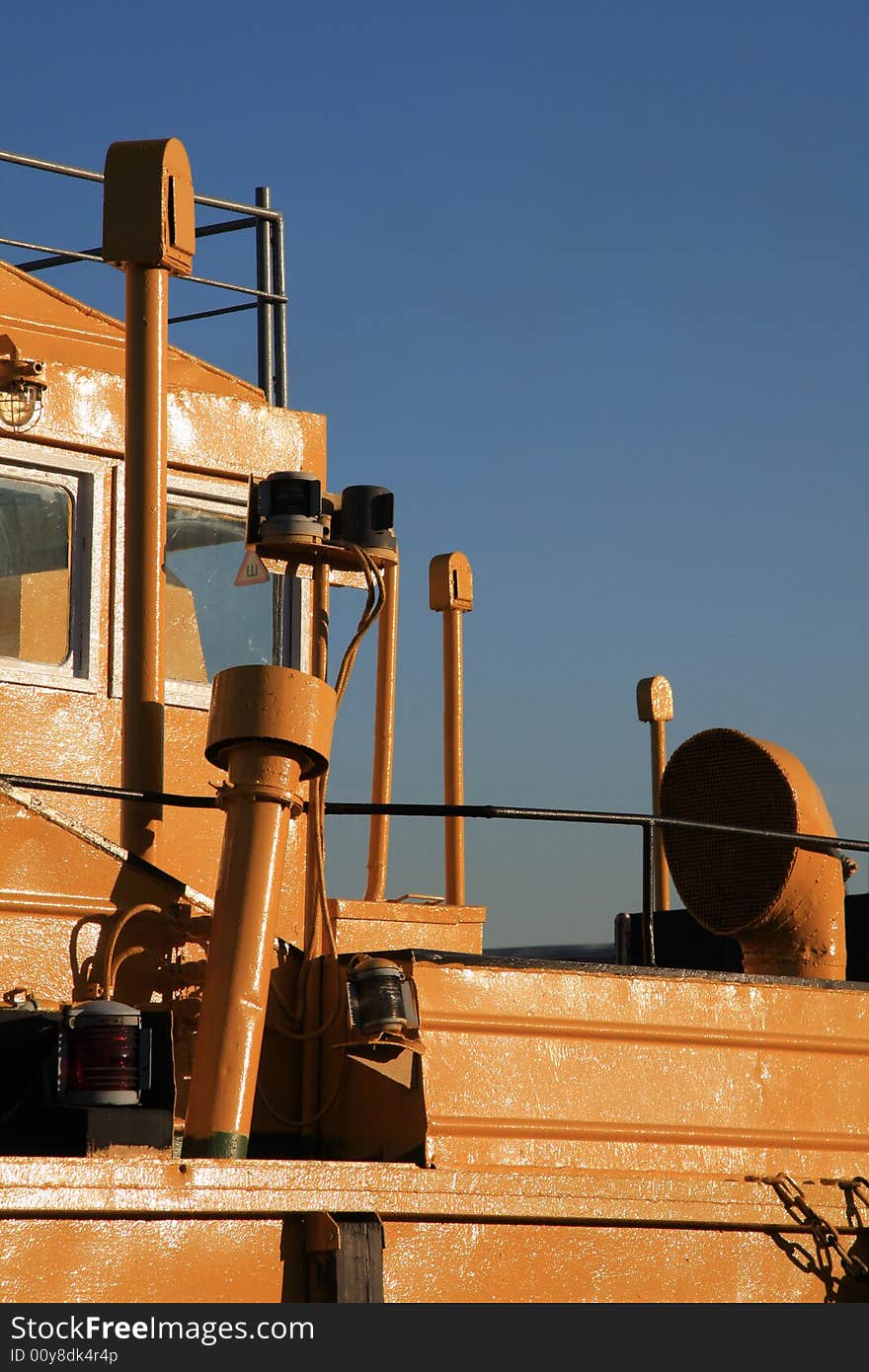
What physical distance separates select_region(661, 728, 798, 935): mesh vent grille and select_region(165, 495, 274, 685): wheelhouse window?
1.91m

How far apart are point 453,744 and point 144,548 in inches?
177

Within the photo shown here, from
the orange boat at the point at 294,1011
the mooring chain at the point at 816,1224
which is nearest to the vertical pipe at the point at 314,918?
the orange boat at the point at 294,1011

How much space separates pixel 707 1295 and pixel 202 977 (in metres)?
1.95

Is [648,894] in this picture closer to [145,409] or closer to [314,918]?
[314,918]

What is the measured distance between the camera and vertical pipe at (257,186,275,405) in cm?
952

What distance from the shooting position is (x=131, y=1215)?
5371 mm

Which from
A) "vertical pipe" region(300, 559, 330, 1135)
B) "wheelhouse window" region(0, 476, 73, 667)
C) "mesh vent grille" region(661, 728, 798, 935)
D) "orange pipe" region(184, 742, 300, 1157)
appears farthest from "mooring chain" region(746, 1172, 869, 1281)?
"wheelhouse window" region(0, 476, 73, 667)

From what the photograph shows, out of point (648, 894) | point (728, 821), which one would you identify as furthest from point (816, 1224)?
point (728, 821)

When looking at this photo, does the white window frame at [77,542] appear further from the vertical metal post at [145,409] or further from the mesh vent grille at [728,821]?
the mesh vent grille at [728,821]

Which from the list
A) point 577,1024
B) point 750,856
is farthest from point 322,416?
point 577,1024

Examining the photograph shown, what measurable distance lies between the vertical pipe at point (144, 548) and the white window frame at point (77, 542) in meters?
1.01

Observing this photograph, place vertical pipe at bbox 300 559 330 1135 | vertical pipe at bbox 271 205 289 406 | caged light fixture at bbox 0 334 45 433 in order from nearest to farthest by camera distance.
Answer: vertical pipe at bbox 300 559 330 1135 < caged light fixture at bbox 0 334 45 433 < vertical pipe at bbox 271 205 289 406

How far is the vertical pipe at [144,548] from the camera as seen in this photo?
21.9ft

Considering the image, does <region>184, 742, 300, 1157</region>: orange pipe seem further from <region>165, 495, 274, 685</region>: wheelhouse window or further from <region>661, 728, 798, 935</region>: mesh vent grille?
<region>661, 728, 798, 935</region>: mesh vent grille
